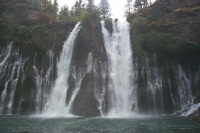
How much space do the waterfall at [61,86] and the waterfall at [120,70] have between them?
17.1 ft

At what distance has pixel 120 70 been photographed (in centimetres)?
3375

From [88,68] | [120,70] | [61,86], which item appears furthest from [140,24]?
[61,86]

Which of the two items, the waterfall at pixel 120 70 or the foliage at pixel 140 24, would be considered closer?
the waterfall at pixel 120 70

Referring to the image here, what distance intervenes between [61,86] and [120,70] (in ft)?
25.4

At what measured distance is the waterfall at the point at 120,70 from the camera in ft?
100

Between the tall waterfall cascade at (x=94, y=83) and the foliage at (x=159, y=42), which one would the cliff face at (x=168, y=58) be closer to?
the foliage at (x=159, y=42)

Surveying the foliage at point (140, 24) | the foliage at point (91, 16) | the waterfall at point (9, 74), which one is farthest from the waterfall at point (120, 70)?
the waterfall at point (9, 74)

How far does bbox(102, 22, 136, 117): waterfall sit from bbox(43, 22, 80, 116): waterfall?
17.1 ft

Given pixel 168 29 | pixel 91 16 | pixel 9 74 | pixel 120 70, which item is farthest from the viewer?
pixel 91 16

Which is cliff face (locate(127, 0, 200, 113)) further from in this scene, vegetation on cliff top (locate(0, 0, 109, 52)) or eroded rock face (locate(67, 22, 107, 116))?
vegetation on cliff top (locate(0, 0, 109, 52))

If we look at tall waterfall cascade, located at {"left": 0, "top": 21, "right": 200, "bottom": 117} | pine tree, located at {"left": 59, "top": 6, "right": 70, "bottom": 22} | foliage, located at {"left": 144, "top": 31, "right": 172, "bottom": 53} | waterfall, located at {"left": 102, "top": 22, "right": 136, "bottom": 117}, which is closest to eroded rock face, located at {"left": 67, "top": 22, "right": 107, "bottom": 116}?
tall waterfall cascade, located at {"left": 0, "top": 21, "right": 200, "bottom": 117}

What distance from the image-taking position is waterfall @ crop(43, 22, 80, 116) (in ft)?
100

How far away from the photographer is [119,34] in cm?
3878

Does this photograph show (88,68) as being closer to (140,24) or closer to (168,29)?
(140,24)
